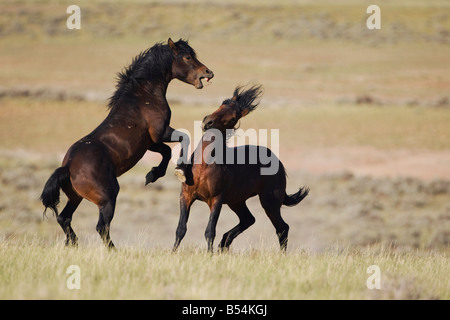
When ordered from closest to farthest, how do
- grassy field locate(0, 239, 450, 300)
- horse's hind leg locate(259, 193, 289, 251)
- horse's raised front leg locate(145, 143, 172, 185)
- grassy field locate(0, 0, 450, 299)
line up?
1. grassy field locate(0, 239, 450, 300)
2. grassy field locate(0, 0, 450, 299)
3. horse's raised front leg locate(145, 143, 172, 185)
4. horse's hind leg locate(259, 193, 289, 251)

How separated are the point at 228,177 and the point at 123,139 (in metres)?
1.38

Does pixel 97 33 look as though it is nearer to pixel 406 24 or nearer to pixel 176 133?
pixel 406 24

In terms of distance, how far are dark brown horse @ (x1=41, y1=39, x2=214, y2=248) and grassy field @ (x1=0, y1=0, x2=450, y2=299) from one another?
1.34 ft

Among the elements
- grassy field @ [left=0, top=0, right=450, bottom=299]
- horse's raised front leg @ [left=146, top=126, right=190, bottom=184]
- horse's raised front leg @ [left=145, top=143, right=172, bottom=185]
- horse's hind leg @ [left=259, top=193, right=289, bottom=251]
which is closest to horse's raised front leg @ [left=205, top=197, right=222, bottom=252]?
grassy field @ [left=0, top=0, right=450, bottom=299]

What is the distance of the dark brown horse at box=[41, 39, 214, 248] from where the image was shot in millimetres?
8664

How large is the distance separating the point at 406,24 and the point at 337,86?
90.1ft

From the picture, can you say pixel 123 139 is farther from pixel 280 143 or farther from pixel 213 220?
pixel 280 143

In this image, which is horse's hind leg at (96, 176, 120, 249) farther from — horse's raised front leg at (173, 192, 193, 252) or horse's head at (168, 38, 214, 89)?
horse's head at (168, 38, 214, 89)

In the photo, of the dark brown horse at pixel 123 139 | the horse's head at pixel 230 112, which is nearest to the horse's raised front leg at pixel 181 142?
the dark brown horse at pixel 123 139

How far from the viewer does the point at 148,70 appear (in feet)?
31.4

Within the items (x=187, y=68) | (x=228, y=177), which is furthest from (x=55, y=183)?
(x=187, y=68)

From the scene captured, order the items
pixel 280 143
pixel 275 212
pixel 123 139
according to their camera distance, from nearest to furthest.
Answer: pixel 123 139, pixel 275 212, pixel 280 143
